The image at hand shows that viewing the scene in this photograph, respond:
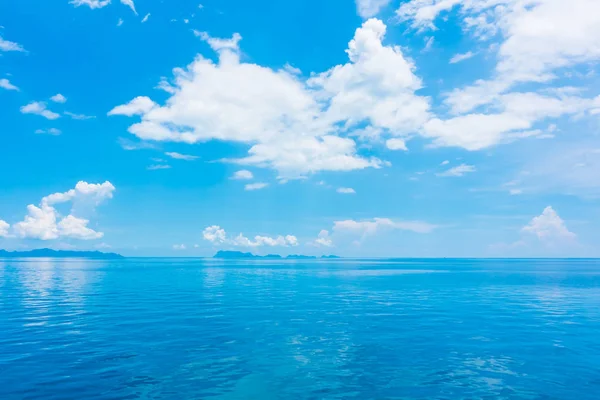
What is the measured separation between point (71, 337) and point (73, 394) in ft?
52.7

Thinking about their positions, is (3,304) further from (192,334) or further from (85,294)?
(192,334)

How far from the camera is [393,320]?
143 ft

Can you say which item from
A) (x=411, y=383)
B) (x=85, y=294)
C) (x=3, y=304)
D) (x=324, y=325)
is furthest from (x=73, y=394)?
(x=85, y=294)

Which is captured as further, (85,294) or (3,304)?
(85,294)

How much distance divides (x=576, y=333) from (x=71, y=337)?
156 feet

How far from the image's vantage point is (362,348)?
1223 inches

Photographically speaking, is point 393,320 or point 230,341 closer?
point 230,341

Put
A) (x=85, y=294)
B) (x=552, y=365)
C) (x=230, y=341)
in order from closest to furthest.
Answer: (x=552, y=365) < (x=230, y=341) < (x=85, y=294)

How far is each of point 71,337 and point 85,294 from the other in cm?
3976

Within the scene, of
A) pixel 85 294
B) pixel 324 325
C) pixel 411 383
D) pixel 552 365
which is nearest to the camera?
pixel 411 383

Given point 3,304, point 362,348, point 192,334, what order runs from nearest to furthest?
point 362,348, point 192,334, point 3,304

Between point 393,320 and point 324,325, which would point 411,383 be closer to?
point 324,325

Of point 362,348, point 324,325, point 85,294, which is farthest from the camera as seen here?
point 85,294

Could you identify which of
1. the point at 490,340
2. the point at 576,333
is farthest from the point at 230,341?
the point at 576,333
